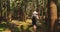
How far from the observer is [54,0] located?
1062 centimetres

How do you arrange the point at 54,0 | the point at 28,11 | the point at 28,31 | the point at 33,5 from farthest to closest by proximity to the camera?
the point at 28,11, the point at 33,5, the point at 28,31, the point at 54,0

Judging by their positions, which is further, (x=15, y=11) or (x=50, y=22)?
(x=15, y=11)

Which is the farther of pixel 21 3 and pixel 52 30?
pixel 21 3

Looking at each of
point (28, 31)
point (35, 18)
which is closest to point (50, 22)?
point (35, 18)

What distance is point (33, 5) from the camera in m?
42.1

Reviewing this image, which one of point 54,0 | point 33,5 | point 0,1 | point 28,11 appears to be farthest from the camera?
point 28,11

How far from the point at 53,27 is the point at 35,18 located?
477cm

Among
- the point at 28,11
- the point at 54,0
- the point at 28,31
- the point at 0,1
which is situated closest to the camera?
the point at 54,0

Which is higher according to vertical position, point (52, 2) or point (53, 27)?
point (52, 2)

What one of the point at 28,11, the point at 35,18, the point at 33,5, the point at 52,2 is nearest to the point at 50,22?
the point at 52,2

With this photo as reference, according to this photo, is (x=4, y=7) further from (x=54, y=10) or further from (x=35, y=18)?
(x=54, y=10)

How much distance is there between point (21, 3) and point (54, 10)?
28.9 m

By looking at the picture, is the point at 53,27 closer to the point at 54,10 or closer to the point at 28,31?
the point at 54,10

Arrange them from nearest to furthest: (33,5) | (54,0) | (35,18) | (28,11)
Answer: (54,0), (35,18), (33,5), (28,11)
